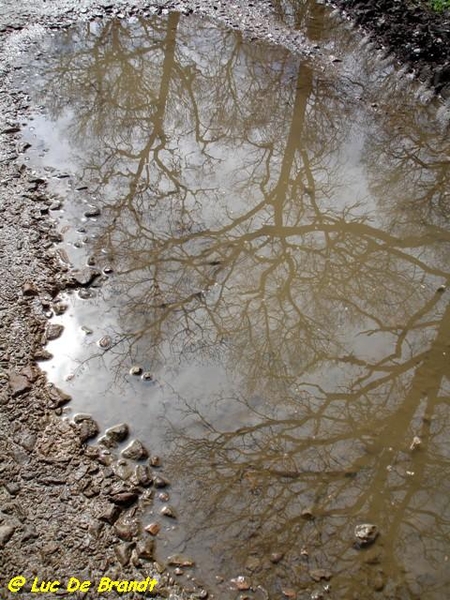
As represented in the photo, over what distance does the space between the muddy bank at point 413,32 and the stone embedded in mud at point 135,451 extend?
223 inches

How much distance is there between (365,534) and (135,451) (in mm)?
1337

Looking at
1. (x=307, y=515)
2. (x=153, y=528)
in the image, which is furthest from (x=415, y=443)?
(x=153, y=528)

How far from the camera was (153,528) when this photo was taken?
2918mm

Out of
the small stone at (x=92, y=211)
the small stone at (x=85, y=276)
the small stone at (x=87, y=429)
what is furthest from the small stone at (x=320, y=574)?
the small stone at (x=92, y=211)

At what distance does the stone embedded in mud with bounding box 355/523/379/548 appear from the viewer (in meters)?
2.98

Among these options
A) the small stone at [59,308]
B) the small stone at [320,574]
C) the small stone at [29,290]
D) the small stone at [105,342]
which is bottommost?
the small stone at [320,574]

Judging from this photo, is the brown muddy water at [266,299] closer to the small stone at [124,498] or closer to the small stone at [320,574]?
the small stone at [320,574]

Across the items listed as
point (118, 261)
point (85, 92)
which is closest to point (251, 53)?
point (85, 92)

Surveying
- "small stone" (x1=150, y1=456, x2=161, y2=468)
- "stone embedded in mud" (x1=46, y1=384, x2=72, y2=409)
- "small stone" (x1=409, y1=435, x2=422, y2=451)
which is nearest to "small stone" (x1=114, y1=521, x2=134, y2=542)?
"small stone" (x1=150, y1=456, x2=161, y2=468)

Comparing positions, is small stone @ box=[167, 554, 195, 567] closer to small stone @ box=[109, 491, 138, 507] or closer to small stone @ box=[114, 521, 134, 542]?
small stone @ box=[114, 521, 134, 542]

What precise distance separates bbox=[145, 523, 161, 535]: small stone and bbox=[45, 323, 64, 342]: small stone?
1.46m

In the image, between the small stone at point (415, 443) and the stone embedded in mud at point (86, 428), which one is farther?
the small stone at point (415, 443)

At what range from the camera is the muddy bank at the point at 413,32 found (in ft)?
22.9

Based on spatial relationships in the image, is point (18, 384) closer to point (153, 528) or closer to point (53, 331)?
point (53, 331)
